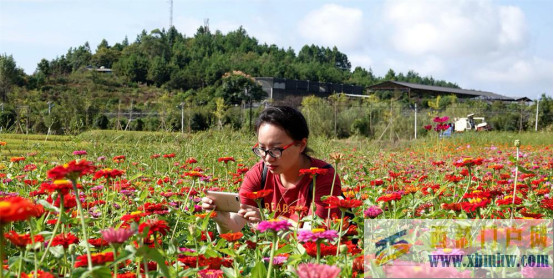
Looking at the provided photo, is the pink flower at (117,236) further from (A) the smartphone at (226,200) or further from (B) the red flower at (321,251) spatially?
(A) the smartphone at (226,200)

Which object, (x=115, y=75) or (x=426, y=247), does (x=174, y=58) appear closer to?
(x=115, y=75)

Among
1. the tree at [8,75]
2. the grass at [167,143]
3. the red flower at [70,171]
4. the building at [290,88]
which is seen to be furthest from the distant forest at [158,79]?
the red flower at [70,171]

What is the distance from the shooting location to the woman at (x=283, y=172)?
1.96m

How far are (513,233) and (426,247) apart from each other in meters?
0.19

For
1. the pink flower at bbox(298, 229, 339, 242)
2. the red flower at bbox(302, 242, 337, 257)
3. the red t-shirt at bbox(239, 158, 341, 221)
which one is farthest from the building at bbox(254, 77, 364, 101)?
the pink flower at bbox(298, 229, 339, 242)

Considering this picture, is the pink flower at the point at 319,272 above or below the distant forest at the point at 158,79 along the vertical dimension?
below

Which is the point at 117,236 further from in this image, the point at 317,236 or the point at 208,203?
the point at 208,203

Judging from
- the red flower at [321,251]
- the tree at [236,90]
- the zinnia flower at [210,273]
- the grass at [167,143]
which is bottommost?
the grass at [167,143]

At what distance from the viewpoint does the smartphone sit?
6.06 ft

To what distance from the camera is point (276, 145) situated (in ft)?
6.64

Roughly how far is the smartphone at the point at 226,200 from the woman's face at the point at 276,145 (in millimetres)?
211

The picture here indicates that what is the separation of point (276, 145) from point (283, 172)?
4.4 inches

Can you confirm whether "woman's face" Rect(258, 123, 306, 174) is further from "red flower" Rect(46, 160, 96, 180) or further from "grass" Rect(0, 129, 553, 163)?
"red flower" Rect(46, 160, 96, 180)

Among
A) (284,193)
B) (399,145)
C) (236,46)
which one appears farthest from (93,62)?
(284,193)
